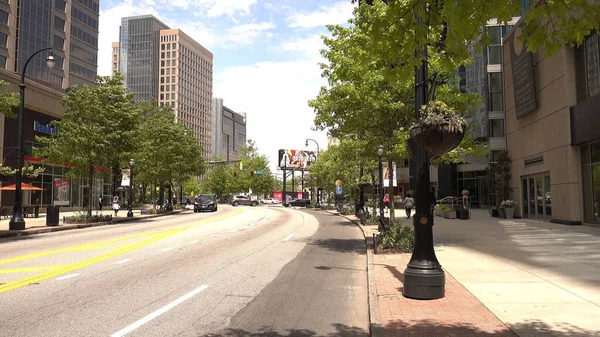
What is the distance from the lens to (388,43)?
5.52 metres

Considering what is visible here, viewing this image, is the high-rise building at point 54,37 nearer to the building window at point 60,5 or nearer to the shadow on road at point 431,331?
the building window at point 60,5

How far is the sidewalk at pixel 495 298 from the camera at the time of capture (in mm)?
5531

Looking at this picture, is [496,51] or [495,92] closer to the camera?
[496,51]

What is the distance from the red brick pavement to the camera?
538 centimetres

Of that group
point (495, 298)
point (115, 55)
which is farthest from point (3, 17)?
point (115, 55)

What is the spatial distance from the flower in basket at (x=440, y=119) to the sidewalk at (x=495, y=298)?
279cm

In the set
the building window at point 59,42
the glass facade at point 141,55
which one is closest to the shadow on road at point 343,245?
the building window at point 59,42

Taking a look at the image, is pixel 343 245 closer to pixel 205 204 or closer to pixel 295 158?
pixel 205 204

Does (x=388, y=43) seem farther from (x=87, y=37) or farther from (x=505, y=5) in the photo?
(x=87, y=37)

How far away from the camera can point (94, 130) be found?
1036 inches

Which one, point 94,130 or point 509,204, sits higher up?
point 94,130

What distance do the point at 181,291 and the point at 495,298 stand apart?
5321mm

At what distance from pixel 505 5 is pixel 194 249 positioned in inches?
466

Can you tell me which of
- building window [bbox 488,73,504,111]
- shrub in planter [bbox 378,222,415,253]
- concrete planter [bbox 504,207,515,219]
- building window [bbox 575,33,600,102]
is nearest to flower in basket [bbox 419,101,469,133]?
shrub in planter [bbox 378,222,415,253]
